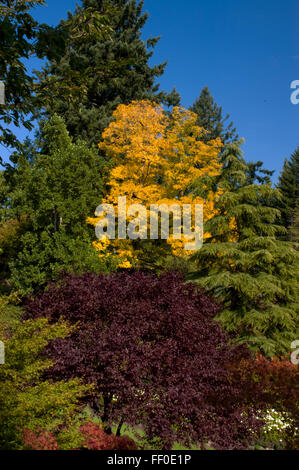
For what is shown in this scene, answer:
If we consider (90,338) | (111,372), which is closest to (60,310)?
(90,338)

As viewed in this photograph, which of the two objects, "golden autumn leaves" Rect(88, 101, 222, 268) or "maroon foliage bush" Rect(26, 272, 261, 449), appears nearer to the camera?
"maroon foliage bush" Rect(26, 272, 261, 449)

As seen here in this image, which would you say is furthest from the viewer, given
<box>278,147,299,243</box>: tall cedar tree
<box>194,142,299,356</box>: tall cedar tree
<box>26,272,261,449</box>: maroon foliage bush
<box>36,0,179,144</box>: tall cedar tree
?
<box>278,147,299,243</box>: tall cedar tree

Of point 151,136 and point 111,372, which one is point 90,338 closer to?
point 111,372

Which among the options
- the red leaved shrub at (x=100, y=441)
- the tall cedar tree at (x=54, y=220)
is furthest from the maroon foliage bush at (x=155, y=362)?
the tall cedar tree at (x=54, y=220)

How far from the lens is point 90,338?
6148mm

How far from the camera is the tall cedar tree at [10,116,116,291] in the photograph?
14.8m

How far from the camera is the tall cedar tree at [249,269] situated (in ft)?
34.1

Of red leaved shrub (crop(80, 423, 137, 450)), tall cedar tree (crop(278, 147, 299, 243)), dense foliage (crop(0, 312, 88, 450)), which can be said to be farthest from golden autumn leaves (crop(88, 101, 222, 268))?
tall cedar tree (crop(278, 147, 299, 243))

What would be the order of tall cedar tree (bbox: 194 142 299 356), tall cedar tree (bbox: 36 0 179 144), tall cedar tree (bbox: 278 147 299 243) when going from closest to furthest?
tall cedar tree (bbox: 194 142 299 356) → tall cedar tree (bbox: 36 0 179 144) → tall cedar tree (bbox: 278 147 299 243)

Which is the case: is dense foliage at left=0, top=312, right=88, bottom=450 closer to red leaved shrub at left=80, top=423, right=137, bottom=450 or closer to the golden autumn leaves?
red leaved shrub at left=80, top=423, right=137, bottom=450

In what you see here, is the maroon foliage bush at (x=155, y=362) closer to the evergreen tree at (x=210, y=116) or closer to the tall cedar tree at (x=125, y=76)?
the tall cedar tree at (x=125, y=76)

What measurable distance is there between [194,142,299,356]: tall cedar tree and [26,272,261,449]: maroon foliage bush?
3523 millimetres

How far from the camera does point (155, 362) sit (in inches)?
226
